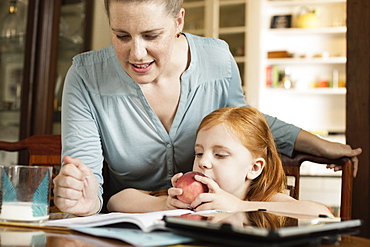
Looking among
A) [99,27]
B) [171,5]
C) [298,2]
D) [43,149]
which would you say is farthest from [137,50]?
[298,2]

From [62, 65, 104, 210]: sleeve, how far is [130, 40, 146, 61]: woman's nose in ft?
0.97

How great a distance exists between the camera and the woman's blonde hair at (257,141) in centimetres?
129

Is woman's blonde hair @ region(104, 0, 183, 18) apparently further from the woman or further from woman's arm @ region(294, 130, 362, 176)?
woman's arm @ region(294, 130, 362, 176)

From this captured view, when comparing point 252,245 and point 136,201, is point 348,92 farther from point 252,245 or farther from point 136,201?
point 252,245

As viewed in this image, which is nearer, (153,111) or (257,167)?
(257,167)

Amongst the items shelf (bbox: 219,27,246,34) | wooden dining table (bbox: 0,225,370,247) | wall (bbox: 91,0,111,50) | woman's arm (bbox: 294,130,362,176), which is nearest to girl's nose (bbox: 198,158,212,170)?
woman's arm (bbox: 294,130,362,176)

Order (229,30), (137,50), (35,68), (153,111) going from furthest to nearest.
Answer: (229,30) < (35,68) < (153,111) < (137,50)

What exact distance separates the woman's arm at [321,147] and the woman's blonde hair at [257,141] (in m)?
0.10

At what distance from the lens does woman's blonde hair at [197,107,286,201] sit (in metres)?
1.29

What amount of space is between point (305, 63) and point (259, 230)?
444 cm

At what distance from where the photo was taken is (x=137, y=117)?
56.8 inches

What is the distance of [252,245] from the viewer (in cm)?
58

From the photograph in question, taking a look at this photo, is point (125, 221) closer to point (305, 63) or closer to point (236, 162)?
point (236, 162)

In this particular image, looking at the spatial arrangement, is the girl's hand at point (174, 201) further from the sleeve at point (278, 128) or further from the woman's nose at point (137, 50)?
the sleeve at point (278, 128)
